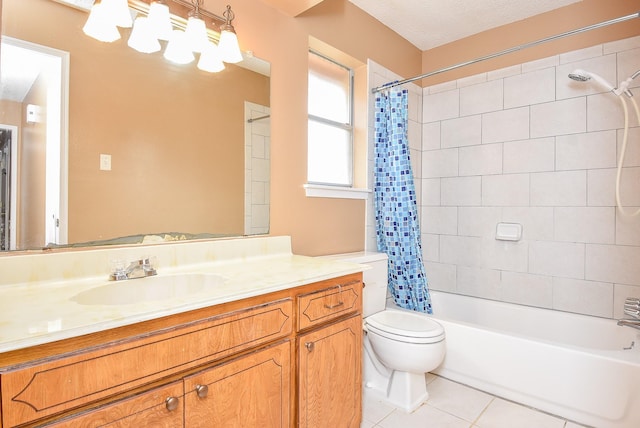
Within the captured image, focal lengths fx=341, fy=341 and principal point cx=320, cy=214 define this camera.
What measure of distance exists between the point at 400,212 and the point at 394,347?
3.05 feet

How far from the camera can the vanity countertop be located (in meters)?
0.77

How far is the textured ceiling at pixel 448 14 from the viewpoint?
7.76ft

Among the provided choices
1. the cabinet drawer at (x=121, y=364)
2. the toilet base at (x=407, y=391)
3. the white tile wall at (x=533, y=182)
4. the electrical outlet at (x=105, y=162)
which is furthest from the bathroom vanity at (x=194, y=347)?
the white tile wall at (x=533, y=182)

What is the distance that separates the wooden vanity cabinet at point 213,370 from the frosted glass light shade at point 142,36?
1.14 metres

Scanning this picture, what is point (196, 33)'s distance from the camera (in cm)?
154

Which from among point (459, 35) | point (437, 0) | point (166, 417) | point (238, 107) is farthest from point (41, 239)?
point (459, 35)

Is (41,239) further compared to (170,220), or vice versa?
(170,220)

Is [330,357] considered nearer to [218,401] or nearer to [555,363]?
[218,401]

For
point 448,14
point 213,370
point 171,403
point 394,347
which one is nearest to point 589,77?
point 448,14

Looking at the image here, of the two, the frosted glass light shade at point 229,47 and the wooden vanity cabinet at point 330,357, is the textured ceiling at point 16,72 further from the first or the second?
the wooden vanity cabinet at point 330,357

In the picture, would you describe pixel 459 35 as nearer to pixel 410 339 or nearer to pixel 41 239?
pixel 410 339

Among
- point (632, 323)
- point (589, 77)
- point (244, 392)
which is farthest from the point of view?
point (589, 77)

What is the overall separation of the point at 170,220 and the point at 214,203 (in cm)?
23

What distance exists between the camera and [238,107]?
69.5 inches
